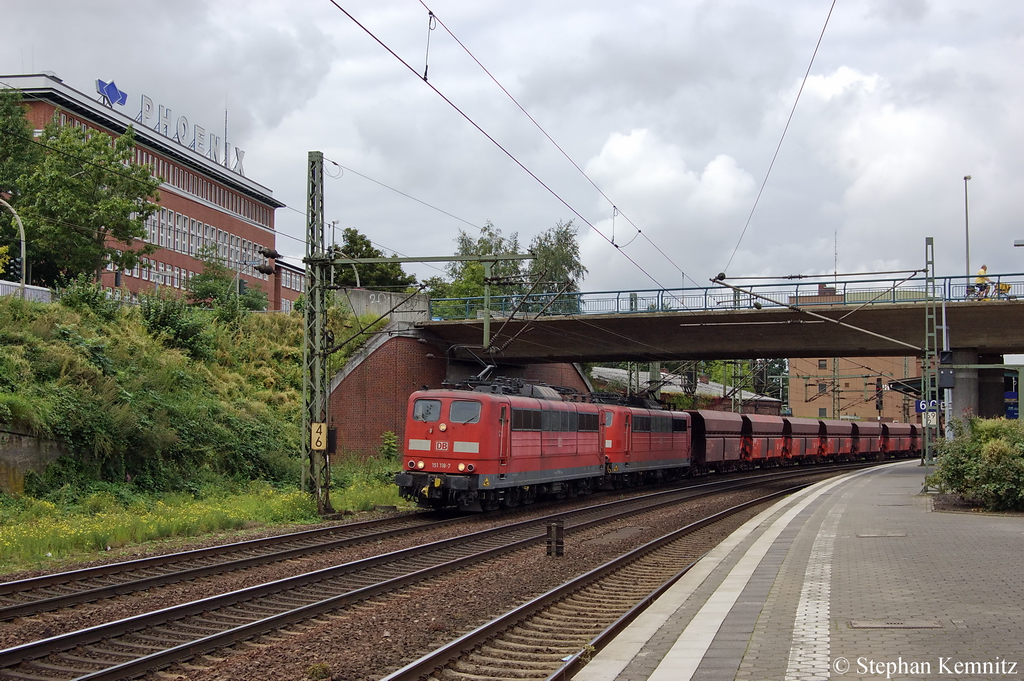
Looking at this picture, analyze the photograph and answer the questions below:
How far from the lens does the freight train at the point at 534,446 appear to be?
71.2 feet

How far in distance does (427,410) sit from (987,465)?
12229 millimetres

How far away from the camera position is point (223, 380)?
106 ft

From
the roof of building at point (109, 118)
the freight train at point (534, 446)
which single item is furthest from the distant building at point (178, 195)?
the freight train at point (534, 446)

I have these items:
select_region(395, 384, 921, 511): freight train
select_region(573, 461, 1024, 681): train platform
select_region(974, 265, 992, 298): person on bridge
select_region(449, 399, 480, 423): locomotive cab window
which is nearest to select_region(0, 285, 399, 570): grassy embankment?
select_region(395, 384, 921, 511): freight train

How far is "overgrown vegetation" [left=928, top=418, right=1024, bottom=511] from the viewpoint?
19016 mm

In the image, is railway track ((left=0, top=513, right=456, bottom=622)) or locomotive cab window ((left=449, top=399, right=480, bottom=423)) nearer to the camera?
railway track ((left=0, top=513, right=456, bottom=622))

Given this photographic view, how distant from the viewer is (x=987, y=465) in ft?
63.4

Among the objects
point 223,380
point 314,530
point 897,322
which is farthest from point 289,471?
point 897,322

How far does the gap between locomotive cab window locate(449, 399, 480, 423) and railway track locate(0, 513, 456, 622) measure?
3618mm

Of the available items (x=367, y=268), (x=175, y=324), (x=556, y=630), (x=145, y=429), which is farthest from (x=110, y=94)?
(x=556, y=630)

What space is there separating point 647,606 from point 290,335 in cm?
2937

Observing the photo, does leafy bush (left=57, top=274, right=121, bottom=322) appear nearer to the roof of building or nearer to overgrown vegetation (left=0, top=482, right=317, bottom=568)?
overgrown vegetation (left=0, top=482, right=317, bottom=568)

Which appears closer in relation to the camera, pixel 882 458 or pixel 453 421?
pixel 453 421

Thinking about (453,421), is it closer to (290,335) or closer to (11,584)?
(11,584)
